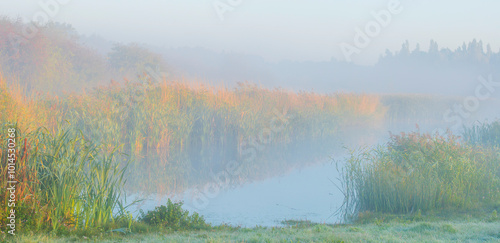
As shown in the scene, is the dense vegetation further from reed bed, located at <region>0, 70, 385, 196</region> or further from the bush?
reed bed, located at <region>0, 70, 385, 196</region>

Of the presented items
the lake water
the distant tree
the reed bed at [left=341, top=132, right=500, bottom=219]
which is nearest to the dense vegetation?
the reed bed at [left=341, top=132, right=500, bottom=219]

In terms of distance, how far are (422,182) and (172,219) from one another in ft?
14.5

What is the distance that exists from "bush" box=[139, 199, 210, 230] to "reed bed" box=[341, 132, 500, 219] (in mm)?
2916

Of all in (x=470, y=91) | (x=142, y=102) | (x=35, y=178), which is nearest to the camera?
(x=35, y=178)

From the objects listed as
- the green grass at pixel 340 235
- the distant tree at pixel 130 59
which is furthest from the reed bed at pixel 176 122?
the distant tree at pixel 130 59

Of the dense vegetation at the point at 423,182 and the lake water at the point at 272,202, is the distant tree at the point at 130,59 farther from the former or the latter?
the dense vegetation at the point at 423,182

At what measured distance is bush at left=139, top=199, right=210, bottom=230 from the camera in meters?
6.12

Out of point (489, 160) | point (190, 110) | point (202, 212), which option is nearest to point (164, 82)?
point (190, 110)

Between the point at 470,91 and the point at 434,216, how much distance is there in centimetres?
5730

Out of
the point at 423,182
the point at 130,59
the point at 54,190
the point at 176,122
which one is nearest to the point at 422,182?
the point at 423,182

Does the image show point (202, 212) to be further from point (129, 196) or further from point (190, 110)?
point (190, 110)

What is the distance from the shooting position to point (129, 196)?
9.25 meters

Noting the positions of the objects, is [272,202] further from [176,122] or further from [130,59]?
[130,59]

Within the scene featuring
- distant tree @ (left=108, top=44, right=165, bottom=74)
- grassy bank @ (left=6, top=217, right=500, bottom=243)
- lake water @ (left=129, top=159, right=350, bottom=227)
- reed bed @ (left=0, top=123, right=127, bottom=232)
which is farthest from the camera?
distant tree @ (left=108, top=44, right=165, bottom=74)
